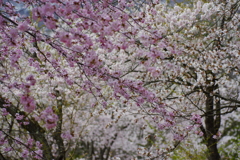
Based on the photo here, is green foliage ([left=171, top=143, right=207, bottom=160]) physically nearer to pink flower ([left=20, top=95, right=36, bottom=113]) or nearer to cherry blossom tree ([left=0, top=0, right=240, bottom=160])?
cherry blossom tree ([left=0, top=0, right=240, bottom=160])

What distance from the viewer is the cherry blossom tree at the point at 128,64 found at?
6.98 ft

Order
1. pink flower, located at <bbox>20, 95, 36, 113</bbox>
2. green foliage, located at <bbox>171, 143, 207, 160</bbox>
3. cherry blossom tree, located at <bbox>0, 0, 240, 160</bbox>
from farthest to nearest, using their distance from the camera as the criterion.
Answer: green foliage, located at <bbox>171, 143, 207, 160</bbox> → cherry blossom tree, located at <bbox>0, 0, 240, 160</bbox> → pink flower, located at <bbox>20, 95, 36, 113</bbox>

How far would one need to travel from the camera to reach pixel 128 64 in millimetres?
7547

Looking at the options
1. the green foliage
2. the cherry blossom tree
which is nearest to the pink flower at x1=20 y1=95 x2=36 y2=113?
the cherry blossom tree

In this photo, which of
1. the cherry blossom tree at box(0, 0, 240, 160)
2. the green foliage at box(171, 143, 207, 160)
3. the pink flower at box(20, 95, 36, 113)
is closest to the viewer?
the pink flower at box(20, 95, 36, 113)

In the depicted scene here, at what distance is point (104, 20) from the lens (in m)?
2.21

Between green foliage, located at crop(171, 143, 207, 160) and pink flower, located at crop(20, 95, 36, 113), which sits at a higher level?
green foliage, located at crop(171, 143, 207, 160)

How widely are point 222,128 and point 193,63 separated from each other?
971 centimetres

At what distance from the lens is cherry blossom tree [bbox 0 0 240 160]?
2129 mm

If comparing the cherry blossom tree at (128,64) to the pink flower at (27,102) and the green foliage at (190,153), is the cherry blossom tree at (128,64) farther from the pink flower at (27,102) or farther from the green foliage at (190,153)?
the green foliage at (190,153)

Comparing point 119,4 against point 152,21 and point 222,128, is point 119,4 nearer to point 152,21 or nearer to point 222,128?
point 152,21

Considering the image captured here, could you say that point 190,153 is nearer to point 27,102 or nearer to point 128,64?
point 128,64

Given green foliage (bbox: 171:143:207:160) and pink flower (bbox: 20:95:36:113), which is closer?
pink flower (bbox: 20:95:36:113)

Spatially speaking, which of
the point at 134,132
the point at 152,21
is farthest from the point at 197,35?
the point at 134,132
